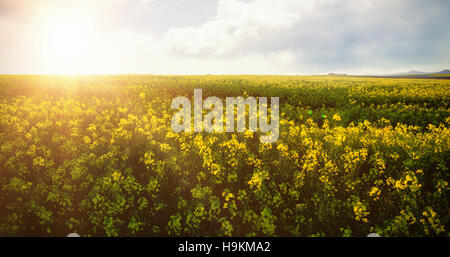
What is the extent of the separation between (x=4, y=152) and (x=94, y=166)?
2.36 meters

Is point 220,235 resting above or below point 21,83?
below

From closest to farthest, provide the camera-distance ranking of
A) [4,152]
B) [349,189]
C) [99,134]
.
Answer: [349,189]
[4,152]
[99,134]

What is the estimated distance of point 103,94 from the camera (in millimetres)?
12203

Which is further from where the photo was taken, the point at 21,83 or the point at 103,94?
A: the point at 21,83

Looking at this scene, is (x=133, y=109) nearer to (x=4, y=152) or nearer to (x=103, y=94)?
(x=103, y=94)

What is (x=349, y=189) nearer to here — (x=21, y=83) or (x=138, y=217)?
(x=138, y=217)

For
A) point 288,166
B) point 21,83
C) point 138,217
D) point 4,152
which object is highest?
point 21,83

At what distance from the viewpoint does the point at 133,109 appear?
9.63 m
